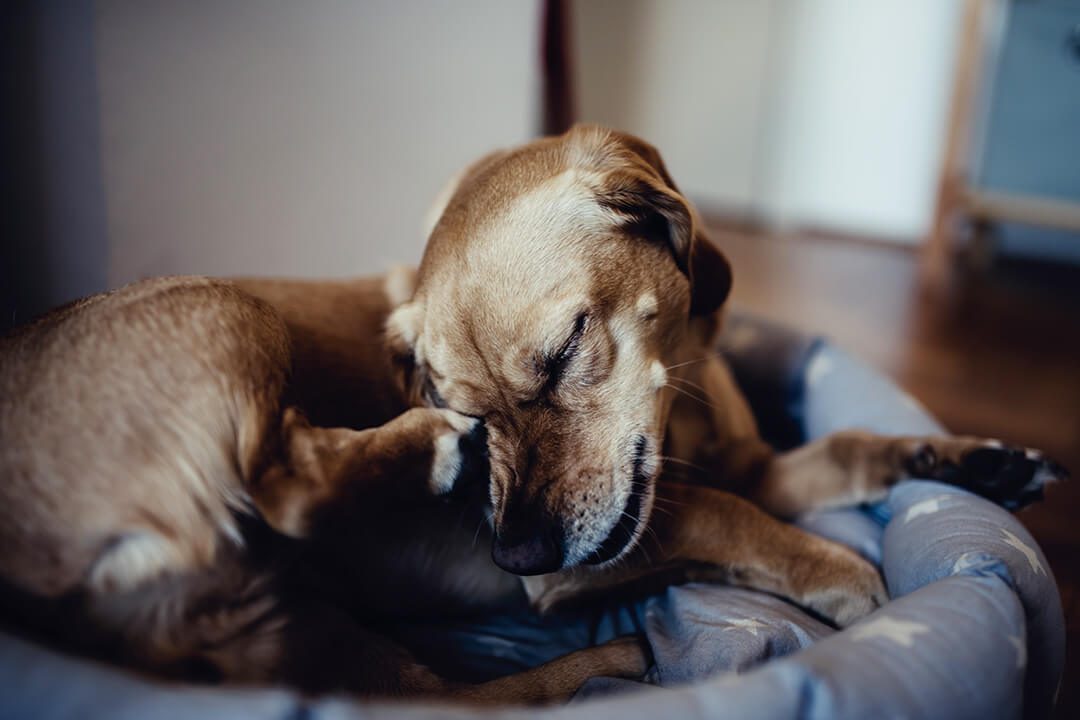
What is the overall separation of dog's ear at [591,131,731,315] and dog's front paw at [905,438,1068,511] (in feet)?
1.96

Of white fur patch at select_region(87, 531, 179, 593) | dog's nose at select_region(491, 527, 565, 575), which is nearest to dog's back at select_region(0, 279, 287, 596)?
white fur patch at select_region(87, 531, 179, 593)

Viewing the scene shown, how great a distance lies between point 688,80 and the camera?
242 inches

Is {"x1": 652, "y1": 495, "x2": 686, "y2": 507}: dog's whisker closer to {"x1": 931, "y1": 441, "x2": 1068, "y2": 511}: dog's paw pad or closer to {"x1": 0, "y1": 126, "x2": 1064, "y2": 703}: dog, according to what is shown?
{"x1": 0, "y1": 126, "x2": 1064, "y2": 703}: dog

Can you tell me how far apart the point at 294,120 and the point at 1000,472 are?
2390 millimetres

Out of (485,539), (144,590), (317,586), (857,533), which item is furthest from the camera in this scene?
(857,533)

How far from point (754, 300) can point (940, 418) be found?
4.62ft

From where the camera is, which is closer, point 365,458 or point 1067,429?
point 365,458

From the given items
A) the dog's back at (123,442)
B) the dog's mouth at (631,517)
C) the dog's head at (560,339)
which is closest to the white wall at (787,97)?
the dog's head at (560,339)

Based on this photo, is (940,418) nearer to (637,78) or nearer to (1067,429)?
(1067,429)

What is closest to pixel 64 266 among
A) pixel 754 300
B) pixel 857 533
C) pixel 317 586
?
pixel 317 586

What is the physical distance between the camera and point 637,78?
6.26 meters

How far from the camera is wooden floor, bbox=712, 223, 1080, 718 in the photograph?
2.85m

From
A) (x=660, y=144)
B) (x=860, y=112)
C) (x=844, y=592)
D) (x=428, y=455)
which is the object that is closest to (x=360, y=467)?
(x=428, y=455)

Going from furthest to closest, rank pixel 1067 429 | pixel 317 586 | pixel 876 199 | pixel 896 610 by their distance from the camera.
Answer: pixel 876 199 → pixel 1067 429 → pixel 317 586 → pixel 896 610
